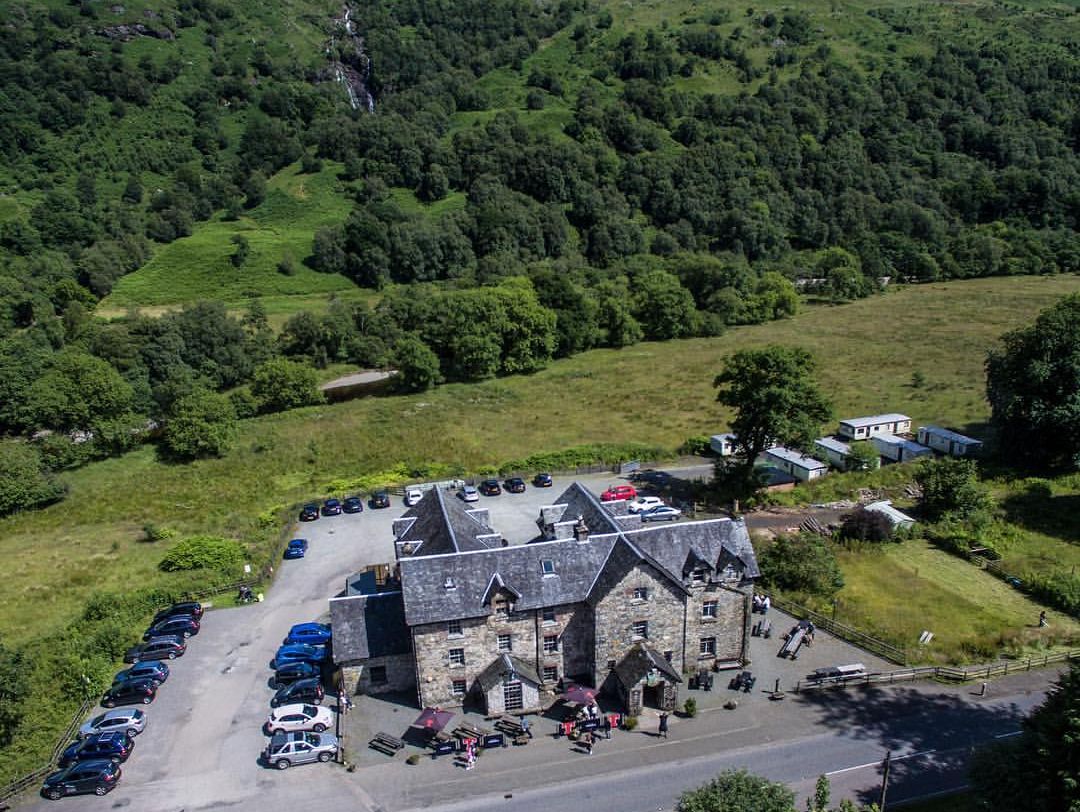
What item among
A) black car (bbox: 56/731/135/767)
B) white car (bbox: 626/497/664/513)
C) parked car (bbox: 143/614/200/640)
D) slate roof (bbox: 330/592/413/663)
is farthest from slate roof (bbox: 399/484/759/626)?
white car (bbox: 626/497/664/513)

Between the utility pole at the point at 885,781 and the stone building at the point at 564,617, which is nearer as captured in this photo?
the utility pole at the point at 885,781

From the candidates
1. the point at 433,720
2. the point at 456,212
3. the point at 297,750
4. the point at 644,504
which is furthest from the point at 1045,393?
the point at 456,212

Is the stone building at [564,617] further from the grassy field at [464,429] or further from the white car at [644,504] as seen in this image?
the white car at [644,504]

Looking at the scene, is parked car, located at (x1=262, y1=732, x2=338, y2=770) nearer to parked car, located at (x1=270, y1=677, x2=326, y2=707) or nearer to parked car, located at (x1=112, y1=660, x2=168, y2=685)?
parked car, located at (x1=270, y1=677, x2=326, y2=707)

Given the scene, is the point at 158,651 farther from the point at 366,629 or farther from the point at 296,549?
the point at 366,629

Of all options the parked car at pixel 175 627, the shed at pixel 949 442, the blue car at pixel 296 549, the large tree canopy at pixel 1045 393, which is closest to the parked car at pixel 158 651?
the parked car at pixel 175 627

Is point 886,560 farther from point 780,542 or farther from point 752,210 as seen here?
point 752,210
